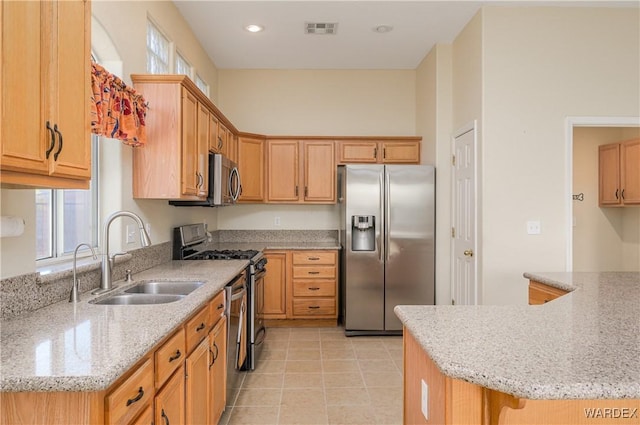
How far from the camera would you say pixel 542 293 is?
7.93ft

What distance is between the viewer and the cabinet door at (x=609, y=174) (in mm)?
4633

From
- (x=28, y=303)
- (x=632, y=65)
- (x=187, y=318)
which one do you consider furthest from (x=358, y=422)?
(x=632, y=65)

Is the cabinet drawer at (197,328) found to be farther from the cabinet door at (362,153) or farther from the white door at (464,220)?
the cabinet door at (362,153)

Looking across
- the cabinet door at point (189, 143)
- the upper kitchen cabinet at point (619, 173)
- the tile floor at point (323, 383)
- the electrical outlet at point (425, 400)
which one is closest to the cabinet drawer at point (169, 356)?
the electrical outlet at point (425, 400)

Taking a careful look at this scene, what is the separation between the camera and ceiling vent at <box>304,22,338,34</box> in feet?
12.4

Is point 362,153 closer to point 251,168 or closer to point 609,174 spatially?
point 251,168

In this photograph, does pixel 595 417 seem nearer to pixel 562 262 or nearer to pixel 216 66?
pixel 562 262

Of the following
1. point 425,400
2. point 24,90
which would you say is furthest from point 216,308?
point 24,90

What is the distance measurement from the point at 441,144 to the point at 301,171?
168 centimetres

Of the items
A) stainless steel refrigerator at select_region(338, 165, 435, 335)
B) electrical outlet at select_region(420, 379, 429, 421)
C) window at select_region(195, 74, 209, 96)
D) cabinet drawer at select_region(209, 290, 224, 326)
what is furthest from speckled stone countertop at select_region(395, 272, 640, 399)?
window at select_region(195, 74, 209, 96)

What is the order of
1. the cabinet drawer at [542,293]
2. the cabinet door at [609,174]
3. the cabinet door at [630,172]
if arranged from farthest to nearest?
the cabinet door at [609,174]
the cabinet door at [630,172]
the cabinet drawer at [542,293]

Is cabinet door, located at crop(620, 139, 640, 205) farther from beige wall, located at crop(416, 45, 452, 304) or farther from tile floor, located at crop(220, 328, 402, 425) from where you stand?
tile floor, located at crop(220, 328, 402, 425)

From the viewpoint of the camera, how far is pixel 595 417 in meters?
1.11

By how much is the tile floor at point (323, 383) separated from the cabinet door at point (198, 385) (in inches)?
23.9
